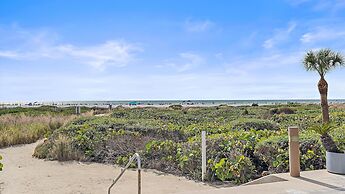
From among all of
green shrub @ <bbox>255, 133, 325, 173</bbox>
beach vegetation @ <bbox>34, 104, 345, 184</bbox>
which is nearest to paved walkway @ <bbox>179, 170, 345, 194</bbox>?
green shrub @ <bbox>255, 133, 325, 173</bbox>

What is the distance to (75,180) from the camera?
9242mm

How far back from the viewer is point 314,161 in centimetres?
815

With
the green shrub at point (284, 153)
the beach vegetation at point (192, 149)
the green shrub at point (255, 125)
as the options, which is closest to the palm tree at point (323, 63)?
the green shrub at point (255, 125)

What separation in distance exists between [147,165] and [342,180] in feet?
19.0

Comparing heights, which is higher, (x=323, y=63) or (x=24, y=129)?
(x=323, y=63)

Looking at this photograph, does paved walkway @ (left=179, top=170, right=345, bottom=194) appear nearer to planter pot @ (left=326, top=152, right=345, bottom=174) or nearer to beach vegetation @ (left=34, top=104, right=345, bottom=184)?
planter pot @ (left=326, top=152, right=345, bottom=174)

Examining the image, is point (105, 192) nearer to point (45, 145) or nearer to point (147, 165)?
point (147, 165)

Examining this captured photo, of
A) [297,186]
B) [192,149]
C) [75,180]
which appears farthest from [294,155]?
[75,180]

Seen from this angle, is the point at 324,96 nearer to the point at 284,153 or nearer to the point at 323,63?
the point at 323,63

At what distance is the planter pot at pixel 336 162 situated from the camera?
653 centimetres

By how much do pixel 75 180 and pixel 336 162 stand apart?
6085 millimetres

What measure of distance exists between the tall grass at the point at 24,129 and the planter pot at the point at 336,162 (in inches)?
529

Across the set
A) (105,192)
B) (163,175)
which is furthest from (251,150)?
(105,192)

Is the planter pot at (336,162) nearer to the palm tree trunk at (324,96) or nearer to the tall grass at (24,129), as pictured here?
the palm tree trunk at (324,96)
